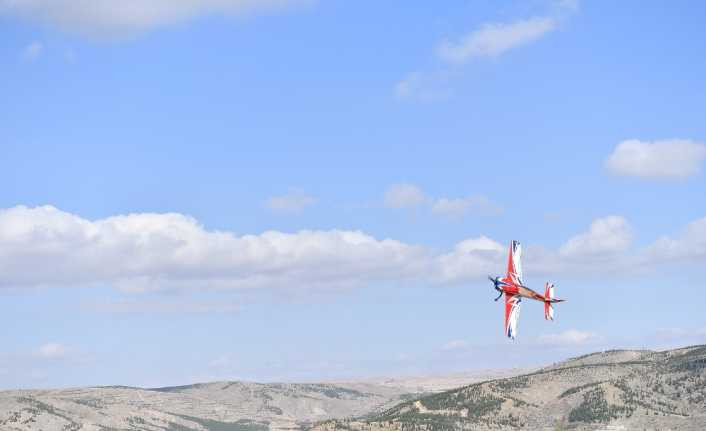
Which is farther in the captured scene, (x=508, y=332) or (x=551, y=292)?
(x=551, y=292)

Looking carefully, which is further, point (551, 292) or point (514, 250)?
point (551, 292)

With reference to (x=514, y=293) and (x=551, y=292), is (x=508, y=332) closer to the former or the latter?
(x=514, y=293)

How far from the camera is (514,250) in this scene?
148 m

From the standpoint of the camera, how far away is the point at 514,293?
146 meters

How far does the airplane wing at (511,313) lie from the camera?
14088 cm

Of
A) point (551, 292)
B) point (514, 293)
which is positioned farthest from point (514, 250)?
point (551, 292)

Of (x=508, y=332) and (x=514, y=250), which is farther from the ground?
(x=514, y=250)

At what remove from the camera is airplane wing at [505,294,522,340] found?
462 ft

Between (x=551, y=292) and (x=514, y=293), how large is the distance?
52.9 ft

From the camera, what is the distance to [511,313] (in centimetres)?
14288

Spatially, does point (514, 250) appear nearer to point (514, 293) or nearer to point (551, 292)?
point (514, 293)

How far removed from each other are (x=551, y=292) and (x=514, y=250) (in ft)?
53.6

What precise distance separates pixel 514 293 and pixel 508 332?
7.70 meters

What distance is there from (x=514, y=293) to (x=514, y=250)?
6626mm
